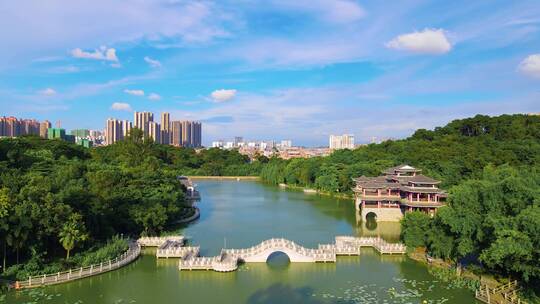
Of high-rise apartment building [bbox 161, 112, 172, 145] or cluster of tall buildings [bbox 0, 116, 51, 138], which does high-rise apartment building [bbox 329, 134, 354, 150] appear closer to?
high-rise apartment building [bbox 161, 112, 172, 145]

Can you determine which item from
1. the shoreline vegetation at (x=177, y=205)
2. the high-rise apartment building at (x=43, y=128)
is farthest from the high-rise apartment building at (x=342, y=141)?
the shoreline vegetation at (x=177, y=205)

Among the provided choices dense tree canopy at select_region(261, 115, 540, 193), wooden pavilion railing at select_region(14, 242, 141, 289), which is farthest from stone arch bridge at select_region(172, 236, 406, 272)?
dense tree canopy at select_region(261, 115, 540, 193)

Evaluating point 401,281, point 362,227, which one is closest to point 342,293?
point 401,281

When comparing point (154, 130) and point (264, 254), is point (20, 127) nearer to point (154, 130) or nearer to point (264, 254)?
point (154, 130)

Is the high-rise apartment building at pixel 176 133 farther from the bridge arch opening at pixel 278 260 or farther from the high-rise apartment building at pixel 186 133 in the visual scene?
the bridge arch opening at pixel 278 260

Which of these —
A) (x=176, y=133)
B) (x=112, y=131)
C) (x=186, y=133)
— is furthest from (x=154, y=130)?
(x=186, y=133)

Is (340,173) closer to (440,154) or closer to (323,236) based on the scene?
(440,154)
